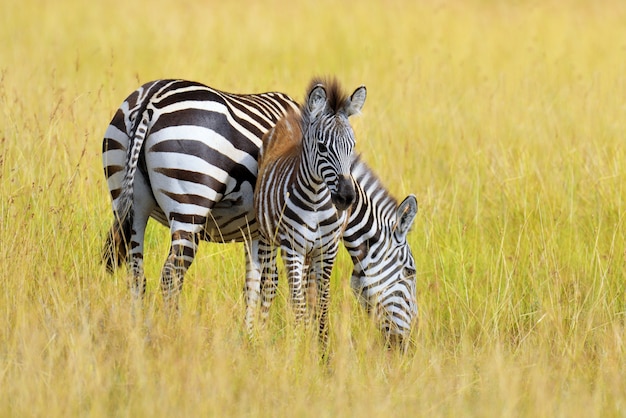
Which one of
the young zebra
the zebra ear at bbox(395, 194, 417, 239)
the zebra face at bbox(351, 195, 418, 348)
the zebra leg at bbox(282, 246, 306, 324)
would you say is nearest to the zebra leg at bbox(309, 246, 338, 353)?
the young zebra

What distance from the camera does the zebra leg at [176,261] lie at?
4773mm

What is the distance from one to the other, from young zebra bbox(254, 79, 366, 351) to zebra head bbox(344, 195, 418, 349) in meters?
0.33

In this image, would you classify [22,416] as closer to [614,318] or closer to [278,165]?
[278,165]

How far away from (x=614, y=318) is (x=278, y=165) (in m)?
2.42

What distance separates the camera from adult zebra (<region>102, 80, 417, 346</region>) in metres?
4.77

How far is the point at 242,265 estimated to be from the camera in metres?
6.21

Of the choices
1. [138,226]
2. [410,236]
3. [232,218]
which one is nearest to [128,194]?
[138,226]

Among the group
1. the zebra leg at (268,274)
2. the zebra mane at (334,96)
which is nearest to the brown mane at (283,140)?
the zebra mane at (334,96)

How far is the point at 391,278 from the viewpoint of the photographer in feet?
17.0

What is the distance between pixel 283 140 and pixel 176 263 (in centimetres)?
92

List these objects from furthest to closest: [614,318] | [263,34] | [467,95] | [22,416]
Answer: [263,34] → [467,95] → [614,318] → [22,416]

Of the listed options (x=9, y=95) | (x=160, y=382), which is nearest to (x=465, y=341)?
(x=160, y=382)

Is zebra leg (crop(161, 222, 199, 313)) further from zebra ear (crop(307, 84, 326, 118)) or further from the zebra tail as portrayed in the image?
zebra ear (crop(307, 84, 326, 118))

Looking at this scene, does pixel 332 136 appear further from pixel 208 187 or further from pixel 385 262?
pixel 385 262
